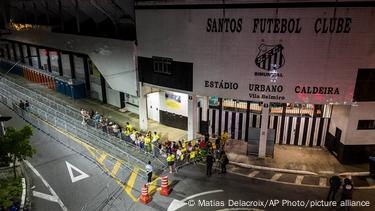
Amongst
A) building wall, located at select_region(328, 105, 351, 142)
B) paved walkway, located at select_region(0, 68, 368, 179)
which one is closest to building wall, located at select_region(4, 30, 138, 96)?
paved walkway, located at select_region(0, 68, 368, 179)

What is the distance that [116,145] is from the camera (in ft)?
69.5

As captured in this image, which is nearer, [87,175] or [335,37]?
[335,37]

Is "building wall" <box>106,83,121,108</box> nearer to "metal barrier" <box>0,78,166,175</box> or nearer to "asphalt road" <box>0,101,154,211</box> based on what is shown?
"metal barrier" <box>0,78,166,175</box>

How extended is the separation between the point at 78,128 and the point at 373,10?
68.0ft

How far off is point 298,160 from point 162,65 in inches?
455

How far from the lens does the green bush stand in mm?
14883

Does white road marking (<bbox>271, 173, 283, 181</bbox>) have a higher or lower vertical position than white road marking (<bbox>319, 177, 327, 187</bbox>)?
higher

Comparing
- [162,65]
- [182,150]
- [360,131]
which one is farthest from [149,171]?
[360,131]

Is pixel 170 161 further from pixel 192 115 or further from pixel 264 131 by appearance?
pixel 264 131

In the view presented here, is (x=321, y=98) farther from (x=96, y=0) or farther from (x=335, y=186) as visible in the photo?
(x=96, y=0)

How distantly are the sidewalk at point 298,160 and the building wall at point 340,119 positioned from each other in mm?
1714

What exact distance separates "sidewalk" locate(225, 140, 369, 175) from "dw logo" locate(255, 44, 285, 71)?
6200mm

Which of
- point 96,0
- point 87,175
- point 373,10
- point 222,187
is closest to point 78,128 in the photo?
point 87,175

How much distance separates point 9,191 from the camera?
52.6 feet
